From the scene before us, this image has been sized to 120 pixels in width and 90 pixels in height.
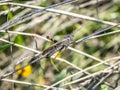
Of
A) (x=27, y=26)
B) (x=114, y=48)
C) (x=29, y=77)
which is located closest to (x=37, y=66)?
(x=29, y=77)

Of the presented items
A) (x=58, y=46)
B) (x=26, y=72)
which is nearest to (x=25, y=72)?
(x=26, y=72)

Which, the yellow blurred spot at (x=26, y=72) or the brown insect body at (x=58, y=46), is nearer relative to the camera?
the brown insect body at (x=58, y=46)

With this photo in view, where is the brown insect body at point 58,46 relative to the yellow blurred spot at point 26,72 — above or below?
above

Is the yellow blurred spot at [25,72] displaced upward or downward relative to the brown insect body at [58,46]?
downward

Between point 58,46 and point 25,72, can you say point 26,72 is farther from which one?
point 58,46

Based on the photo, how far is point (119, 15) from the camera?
6.76 ft

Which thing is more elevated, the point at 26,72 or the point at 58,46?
the point at 58,46

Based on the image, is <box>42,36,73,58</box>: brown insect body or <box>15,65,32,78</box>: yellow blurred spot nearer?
<box>42,36,73,58</box>: brown insect body

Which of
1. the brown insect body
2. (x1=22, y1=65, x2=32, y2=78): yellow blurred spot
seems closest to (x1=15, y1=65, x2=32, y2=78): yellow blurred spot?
(x1=22, y1=65, x2=32, y2=78): yellow blurred spot

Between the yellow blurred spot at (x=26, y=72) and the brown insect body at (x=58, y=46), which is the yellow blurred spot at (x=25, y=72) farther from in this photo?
the brown insect body at (x=58, y=46)

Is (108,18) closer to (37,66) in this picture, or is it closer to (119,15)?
(119,15)

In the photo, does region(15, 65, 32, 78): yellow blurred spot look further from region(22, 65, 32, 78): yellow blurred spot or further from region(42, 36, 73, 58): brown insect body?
region(42, 36, 73, 58): brown insect body

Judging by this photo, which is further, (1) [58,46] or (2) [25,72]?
(2) [25,72]

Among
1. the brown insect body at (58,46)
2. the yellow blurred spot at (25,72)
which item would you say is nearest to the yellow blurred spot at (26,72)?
the yellow blurred spot at (25,72)
